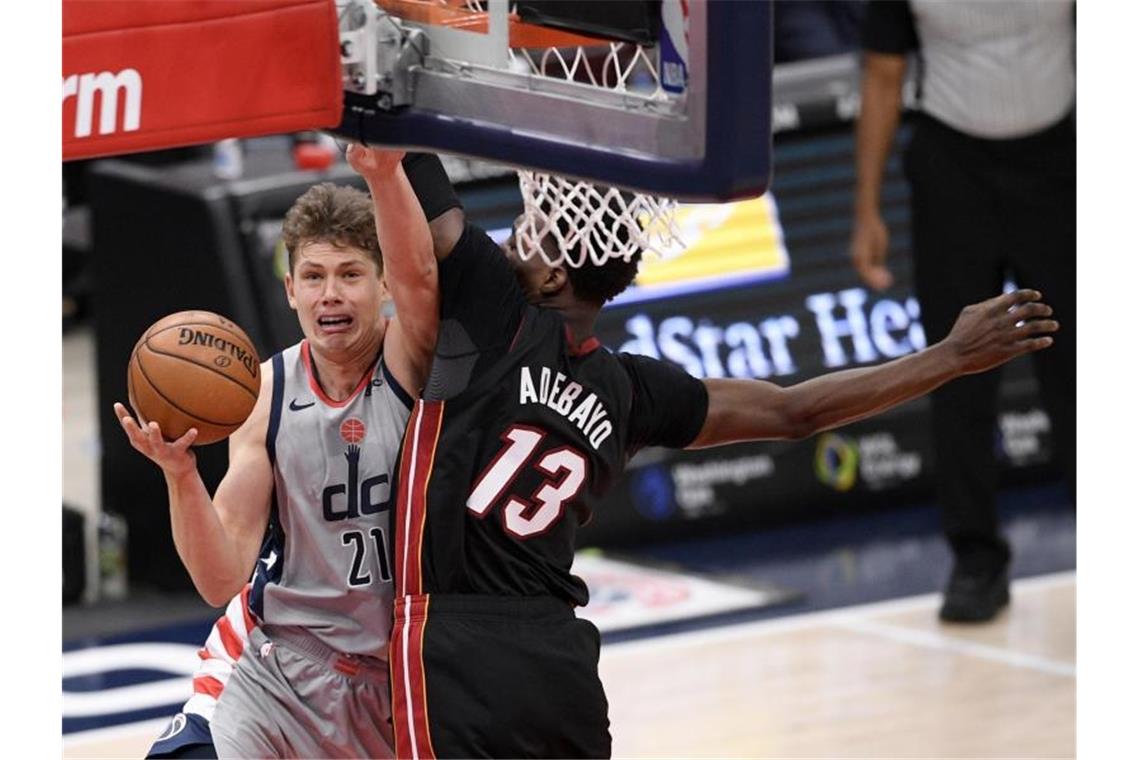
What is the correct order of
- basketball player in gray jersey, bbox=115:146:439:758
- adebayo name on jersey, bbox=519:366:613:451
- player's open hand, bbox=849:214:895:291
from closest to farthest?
adebayo name on jersey, bbox=519:366:613:451, basketball player in gray jersey, bbox=115:146:439:758, player's open hand, bbox=849:214:895:291

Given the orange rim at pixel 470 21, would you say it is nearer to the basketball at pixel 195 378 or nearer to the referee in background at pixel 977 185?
the basketball at pixel 195 378

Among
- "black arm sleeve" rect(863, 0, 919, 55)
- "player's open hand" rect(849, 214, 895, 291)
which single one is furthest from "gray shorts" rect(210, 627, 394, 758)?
"black arm sleeve" rect(863, 0, 919, 55)

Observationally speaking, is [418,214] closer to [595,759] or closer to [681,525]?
[595,759]

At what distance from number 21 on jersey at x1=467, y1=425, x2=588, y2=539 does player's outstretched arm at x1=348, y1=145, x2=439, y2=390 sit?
26 cm

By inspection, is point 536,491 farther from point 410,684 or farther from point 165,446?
point 165,446

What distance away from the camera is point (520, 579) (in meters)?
4.28

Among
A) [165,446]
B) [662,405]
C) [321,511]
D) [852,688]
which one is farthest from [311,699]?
[852,688]

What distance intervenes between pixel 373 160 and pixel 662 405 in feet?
2.96

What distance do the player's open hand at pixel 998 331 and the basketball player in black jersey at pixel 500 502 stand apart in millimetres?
51

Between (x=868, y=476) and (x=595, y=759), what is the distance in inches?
193

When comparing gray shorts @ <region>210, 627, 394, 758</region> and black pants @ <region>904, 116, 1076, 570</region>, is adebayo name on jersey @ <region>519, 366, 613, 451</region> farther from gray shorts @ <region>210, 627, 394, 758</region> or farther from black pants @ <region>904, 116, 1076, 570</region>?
black pants @ <region>904, 116, 1076, 570</region>

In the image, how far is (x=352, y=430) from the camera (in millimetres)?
4562

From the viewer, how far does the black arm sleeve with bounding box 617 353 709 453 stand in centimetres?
447
